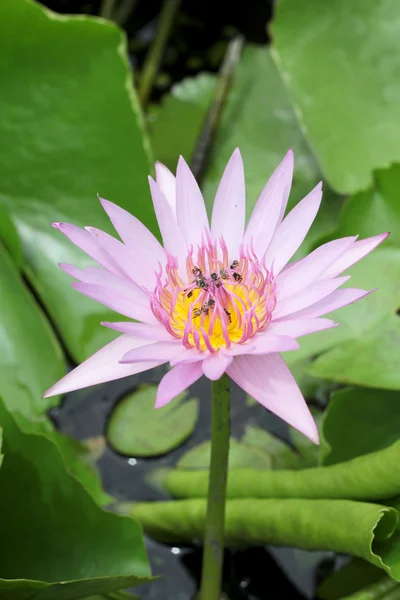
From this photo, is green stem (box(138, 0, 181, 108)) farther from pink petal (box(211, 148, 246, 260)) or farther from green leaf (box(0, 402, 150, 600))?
green leaf (box(0, 402, 150, 600))

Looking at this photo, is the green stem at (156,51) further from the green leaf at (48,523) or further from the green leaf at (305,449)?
the green leaf at (48,523)

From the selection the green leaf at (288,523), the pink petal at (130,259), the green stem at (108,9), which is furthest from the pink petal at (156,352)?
the green stem at (108,9)

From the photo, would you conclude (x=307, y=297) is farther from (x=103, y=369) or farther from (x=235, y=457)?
(x=235, y=457)

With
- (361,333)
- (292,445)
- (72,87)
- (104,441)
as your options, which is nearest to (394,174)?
(361,333)

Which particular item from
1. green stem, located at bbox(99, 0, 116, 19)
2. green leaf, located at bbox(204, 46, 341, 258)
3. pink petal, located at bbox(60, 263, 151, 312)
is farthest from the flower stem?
green stem, located at bbox(99, 0, 116, 19)

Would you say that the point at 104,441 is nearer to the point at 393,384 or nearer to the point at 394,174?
the point at 393,384

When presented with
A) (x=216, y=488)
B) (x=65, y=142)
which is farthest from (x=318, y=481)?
(x=65, y=142)

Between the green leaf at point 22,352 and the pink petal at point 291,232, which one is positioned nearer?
the pink petal at point 291,232
